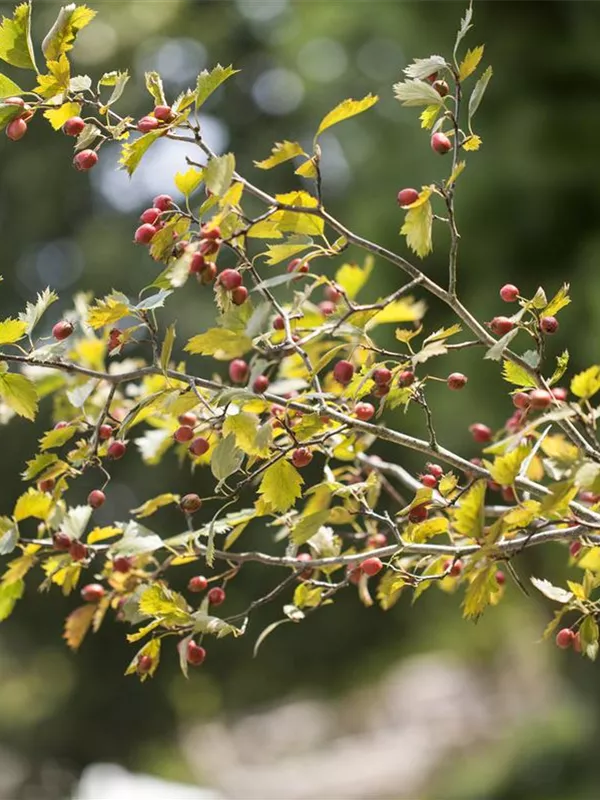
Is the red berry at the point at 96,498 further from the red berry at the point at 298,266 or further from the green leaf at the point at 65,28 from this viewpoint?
the green leaf at the point at 65,28

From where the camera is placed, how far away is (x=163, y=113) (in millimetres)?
1045

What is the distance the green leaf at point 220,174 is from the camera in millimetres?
959

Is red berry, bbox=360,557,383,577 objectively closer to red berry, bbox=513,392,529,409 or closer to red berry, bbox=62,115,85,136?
red berry, bbox=513,392,529,409

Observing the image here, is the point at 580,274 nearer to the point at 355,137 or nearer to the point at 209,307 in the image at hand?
the point at 355,137

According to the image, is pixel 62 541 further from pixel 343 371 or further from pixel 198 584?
pixel 343 371

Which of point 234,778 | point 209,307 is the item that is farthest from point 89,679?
point 234,778

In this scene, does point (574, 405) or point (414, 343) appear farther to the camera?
point (414, 343)

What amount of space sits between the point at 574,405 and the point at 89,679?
19.4 feet

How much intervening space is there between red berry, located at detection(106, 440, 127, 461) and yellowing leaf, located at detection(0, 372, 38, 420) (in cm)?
10

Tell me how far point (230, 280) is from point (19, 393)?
29 centimetres

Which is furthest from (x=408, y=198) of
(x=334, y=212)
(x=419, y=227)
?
(x=334, y=212)

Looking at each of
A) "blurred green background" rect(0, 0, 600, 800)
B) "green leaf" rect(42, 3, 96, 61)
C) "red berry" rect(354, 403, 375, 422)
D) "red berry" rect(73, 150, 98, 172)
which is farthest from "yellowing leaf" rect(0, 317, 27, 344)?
"blurred green background" rect(0, 0, 600, 800)

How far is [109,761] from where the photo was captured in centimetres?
694

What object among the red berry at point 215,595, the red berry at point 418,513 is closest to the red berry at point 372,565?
the red berry at point 418,513
